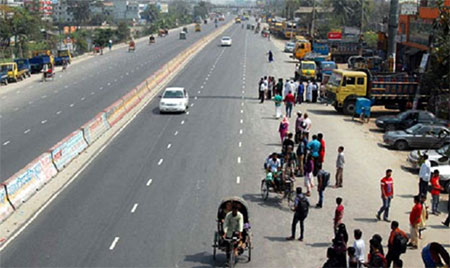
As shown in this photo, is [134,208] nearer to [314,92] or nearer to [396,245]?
[396,245]

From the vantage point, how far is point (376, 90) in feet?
119

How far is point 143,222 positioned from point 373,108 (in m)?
25.5

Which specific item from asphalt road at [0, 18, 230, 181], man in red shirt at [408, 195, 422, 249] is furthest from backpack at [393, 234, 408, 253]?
asphalt road at [0, 18, 230, 181]

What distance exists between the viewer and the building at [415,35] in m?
51.2

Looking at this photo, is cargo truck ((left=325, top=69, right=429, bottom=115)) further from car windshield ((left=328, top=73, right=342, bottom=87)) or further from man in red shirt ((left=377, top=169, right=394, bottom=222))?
man in red shirt ((left=377, top=169, right=394, bottom=222))

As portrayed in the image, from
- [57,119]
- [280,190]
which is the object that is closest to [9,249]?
[280,190]

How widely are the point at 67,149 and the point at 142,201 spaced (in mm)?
6187

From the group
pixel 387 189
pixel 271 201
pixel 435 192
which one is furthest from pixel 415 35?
pixel 387 189

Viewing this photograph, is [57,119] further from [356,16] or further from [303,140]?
[356,16]

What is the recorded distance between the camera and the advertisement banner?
75.4 ft

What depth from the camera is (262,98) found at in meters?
40.1

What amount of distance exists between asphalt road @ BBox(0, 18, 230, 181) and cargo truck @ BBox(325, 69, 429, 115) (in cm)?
1392

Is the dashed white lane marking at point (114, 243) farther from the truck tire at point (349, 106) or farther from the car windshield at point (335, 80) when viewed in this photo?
the car windshield at point (335, 80)

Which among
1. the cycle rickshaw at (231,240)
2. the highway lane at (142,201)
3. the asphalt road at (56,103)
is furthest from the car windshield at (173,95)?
the cycle rickshaw at (231,240)
